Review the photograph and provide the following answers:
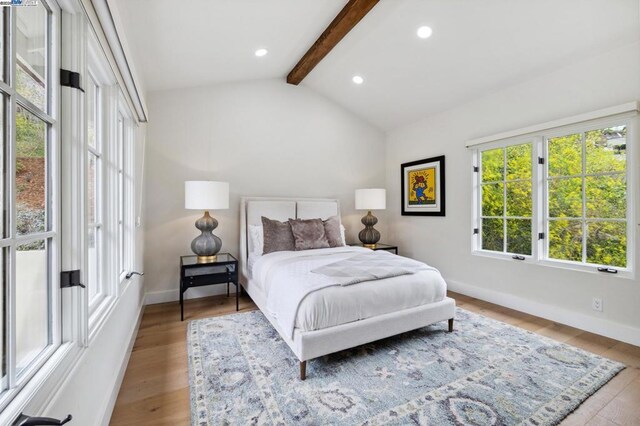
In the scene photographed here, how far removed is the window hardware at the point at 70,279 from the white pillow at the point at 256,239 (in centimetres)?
229

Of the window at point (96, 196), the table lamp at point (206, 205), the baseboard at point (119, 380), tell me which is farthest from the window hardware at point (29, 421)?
the table lamp at point (206, 205)

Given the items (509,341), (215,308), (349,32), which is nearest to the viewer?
(509,341)

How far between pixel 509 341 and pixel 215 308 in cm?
297

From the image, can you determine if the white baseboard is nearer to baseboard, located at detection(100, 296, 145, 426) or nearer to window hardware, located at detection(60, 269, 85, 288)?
baseboard, located at detection(100, 296, 145, 426)

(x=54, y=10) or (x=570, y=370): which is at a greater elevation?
(x=54, y=10)

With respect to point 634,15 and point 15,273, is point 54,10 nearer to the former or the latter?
point 15,273

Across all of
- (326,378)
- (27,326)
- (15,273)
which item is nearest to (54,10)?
(15,273)

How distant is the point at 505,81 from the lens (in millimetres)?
3268

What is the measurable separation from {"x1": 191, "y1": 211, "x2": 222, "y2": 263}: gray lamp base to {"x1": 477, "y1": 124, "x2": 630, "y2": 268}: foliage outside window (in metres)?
3.25

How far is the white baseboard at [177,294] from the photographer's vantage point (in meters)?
3.55

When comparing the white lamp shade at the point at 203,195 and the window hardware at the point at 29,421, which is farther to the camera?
the white lamp shade at the point at 203,195

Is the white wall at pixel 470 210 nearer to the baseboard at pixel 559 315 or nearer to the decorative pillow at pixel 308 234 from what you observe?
the baseboard at pixel 559 315

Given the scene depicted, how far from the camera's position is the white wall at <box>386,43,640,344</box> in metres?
2.55

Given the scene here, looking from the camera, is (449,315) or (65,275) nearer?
(65,275)
